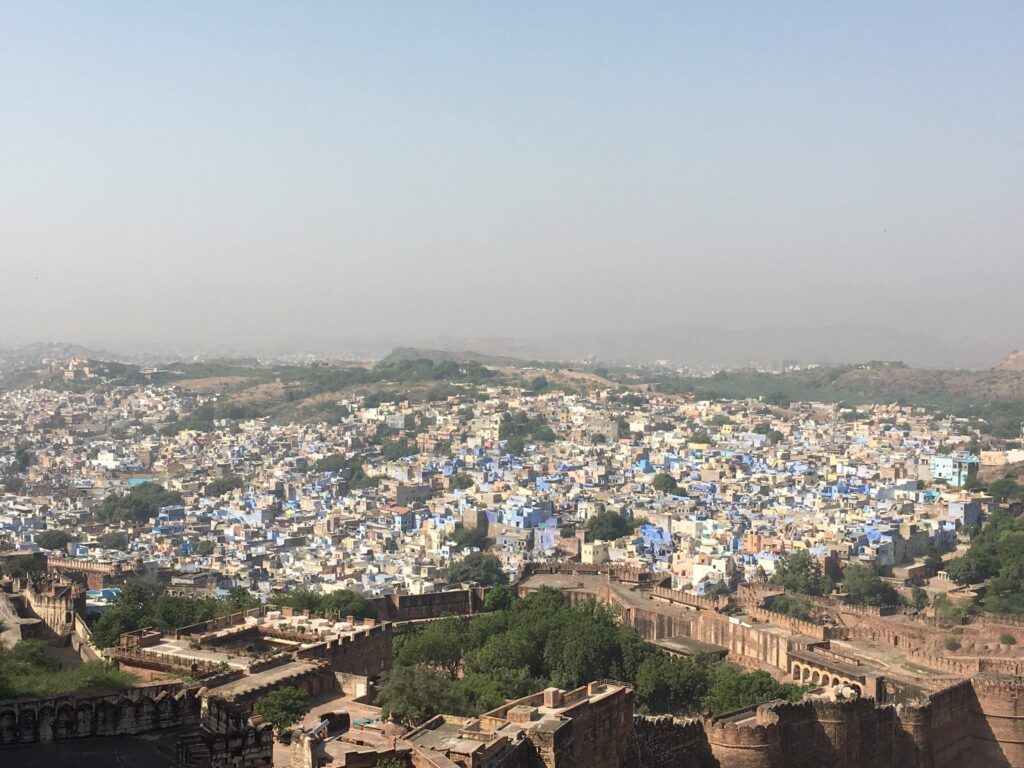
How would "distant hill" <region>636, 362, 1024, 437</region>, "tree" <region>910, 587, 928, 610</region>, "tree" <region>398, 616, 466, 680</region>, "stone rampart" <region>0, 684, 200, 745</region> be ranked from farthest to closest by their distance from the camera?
"distant hill" <region>636, 362, 1024, 437</region>
"tree" <region>910, 587, 928, 610</region>
"tree" <region>398, 616, 466, 680</region>
"stone rampart" <region>0, 684, 200, 745</region>

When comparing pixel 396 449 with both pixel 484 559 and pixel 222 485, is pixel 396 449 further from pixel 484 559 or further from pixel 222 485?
pixel 484 559

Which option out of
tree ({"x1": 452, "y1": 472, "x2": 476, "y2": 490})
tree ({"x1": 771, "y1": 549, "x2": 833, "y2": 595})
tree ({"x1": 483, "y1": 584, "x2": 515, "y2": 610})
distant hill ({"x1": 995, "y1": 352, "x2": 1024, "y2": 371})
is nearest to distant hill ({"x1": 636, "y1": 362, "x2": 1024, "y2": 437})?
distant hill ({"x1": 995, "y1": 352, "x2": 1024, "y2": 371})

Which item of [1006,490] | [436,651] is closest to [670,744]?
[436,651]

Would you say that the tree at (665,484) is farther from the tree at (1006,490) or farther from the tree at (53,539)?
the tree at (53,539)

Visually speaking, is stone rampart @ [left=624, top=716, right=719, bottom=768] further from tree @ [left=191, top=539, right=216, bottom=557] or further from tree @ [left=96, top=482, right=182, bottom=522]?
tree @ [left=96, top=482, right=182, bottom=522]

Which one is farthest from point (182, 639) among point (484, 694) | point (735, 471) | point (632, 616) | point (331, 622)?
point (735, 471)

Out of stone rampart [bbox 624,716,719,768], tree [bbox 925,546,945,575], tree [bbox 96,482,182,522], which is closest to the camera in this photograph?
stone rampart [bbox 624,716,719,768]

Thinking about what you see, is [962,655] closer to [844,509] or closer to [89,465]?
[844,509]
